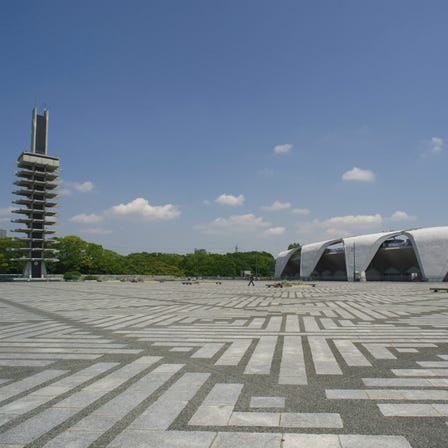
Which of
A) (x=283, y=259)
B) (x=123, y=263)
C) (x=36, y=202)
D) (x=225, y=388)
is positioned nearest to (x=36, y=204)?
(x=36, y=202)

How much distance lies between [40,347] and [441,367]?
319 inches

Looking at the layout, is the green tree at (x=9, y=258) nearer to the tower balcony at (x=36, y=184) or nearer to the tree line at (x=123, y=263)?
the tree line at (x=123, y=263)

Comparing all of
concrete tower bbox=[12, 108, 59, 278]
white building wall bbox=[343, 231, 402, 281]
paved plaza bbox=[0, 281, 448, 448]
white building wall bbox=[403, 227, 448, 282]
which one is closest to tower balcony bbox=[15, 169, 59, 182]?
concrete tower bbox=[12, 108, 59, 278]

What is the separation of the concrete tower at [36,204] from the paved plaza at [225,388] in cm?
6324

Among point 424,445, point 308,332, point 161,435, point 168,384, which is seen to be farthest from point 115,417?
point 308,332

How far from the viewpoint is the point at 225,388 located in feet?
18.2

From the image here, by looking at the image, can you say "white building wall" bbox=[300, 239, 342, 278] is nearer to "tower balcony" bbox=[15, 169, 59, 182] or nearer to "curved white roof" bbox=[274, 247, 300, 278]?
"curved white roof" bbox=[274, 247, 300, 278]

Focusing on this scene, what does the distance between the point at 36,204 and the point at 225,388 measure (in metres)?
73.4

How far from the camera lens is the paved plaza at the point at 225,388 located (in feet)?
A: 12.8

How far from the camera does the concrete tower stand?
68.2 meters

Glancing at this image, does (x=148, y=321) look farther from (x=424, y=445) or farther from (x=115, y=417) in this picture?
(x=424, y=445)

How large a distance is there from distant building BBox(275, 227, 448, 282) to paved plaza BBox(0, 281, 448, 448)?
56305mm

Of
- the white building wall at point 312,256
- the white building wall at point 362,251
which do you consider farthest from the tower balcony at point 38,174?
the white building wall at point 362,251

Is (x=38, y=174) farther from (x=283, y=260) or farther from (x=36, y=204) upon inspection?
(x=283, y=260)
